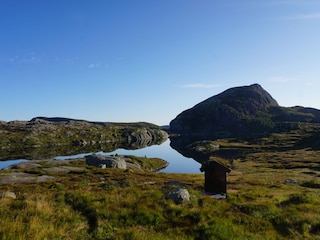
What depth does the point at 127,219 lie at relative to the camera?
1452 cm

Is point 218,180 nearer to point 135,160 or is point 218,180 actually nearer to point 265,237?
point 265,237

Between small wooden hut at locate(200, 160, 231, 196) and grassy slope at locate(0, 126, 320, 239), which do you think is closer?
grassy slope at locate(0, 126, 320, 239)

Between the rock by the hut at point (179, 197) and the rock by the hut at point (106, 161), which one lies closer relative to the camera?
the rock by the hut at point (179, 197)

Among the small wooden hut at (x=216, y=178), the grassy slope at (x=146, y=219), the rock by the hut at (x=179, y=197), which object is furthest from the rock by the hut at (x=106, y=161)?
the grassy slope at (x=146, y=219)

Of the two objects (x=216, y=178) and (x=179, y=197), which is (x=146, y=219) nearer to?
(x=179, y=197)

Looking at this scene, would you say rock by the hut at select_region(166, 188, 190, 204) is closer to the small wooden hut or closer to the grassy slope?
the grassy slope

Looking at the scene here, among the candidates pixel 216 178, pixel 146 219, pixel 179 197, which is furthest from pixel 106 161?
pixel 146 219

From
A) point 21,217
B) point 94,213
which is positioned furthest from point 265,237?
point 21,217

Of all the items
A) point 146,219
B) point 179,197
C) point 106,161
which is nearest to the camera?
point 146,219

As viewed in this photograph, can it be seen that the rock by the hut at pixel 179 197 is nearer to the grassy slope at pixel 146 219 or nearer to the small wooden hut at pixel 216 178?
the grassy slope at pixel 146 219

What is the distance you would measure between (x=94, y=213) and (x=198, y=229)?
17.8ft

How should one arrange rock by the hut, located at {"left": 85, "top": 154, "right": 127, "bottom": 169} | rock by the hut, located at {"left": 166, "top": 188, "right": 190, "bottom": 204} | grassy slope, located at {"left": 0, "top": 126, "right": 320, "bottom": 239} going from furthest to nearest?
rock by the hut, located at {"left": 85, "top": 154, "right": 127, "bottom": 169} → rock by the hut, located at {"left": 166, "top": 188, "right": 190, "bottom": 204} → grassy slope, located at {"left": 0, "top": 126, "right": 320, "bottom": 239}

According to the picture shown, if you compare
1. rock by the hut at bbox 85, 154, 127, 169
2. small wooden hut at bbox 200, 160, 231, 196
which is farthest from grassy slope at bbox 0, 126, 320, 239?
rock by the hut at bbox 85, 154, 127, 169

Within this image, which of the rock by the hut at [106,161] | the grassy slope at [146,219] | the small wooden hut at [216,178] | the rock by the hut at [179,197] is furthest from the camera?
the rock by the hut at [106,161]
